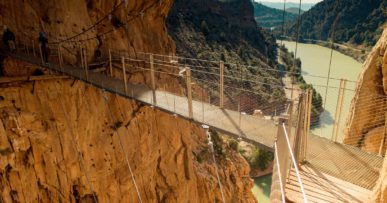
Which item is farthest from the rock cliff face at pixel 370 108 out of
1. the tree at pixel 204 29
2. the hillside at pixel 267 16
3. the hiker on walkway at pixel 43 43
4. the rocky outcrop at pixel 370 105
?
the hillside at pixel 267 16

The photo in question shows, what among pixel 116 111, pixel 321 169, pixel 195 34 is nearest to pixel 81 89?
pixel 116 111

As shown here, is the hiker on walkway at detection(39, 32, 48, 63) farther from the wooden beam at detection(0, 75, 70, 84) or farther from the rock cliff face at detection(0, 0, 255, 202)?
the wooden beam at detection(0, 75, 70, 84)

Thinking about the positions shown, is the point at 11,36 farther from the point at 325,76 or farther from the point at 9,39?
the point at 325,76

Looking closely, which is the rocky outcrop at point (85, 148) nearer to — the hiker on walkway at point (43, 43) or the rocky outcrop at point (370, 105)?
the hiker on walkway at point (43, 43)

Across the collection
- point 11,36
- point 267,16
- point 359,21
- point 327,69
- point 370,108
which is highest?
point 267,16

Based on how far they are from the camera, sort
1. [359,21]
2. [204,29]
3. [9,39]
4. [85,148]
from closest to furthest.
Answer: [9,39] < [85,148] < [359,21] < [204,29]

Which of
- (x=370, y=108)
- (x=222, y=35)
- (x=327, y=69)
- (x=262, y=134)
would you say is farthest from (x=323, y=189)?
(x=327, y=69)

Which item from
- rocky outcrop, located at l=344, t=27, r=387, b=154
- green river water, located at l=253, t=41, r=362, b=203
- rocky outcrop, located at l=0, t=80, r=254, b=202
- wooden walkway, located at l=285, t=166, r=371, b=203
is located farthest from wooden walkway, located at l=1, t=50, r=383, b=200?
green river water, located at l=253, t=41, r=362, b=203
